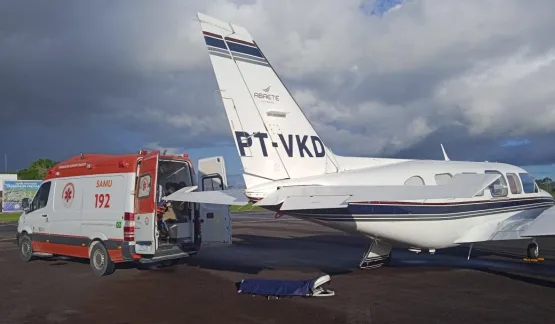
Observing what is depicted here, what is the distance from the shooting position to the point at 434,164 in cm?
1283

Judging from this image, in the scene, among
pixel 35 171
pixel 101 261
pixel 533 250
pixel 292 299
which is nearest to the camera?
pixel 292 299

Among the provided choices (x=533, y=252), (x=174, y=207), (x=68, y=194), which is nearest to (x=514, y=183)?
(x=533, y=252)

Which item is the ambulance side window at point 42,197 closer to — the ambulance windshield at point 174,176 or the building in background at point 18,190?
the ambulance windshield at point 174,176

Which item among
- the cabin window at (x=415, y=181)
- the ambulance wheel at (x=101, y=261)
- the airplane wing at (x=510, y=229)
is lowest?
the ambulance wheel at (x=101, y=261)

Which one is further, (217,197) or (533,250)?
(533,250)

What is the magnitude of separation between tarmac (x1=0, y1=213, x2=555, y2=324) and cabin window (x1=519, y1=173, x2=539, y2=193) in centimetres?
204

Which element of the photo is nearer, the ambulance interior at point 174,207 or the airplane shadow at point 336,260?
the ambulance interior at point 174,207

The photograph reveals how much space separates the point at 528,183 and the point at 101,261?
38.4 feet

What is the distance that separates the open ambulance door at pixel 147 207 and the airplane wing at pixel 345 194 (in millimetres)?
1283

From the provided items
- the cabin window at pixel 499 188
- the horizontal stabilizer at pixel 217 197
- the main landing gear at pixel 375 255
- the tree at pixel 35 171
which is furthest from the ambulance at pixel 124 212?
the tree at pixel 35 171

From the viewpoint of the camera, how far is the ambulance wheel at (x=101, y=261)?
Answer: 1258 centimetres

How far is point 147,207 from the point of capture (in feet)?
39.1

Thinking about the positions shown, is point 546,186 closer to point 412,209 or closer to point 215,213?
point 412,209

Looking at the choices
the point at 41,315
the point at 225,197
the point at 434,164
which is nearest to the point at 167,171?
the point at 225,197
